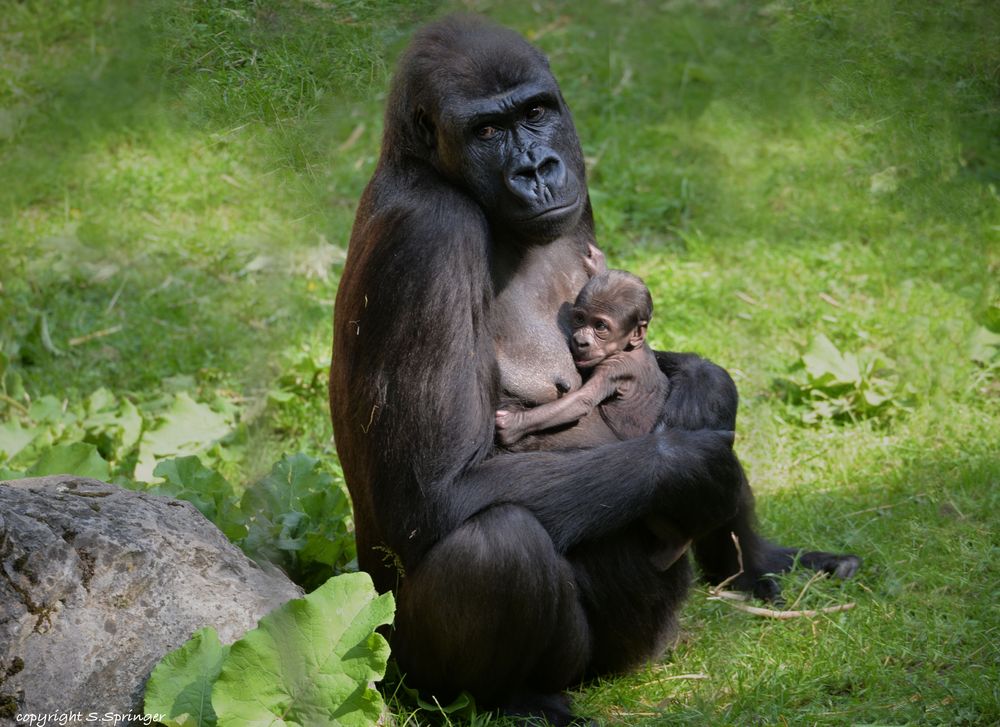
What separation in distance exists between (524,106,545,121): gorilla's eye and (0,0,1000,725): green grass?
1.74ft

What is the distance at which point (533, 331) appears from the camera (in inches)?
160

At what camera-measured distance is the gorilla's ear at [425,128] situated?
12.9 ft

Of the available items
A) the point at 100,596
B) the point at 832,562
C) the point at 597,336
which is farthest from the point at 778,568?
the point at 100,596

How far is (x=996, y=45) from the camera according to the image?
3.39 metres

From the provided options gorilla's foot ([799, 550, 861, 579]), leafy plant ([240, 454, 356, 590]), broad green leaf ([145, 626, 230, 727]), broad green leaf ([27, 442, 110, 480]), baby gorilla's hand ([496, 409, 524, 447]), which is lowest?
gorilla's foot ([799, 550, 861, 579])

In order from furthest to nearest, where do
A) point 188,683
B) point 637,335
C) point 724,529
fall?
point 724,529 < point 637,335 < point 188,683

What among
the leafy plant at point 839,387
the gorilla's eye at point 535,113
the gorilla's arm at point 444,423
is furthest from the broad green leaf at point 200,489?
the leafy plant at point 839,387

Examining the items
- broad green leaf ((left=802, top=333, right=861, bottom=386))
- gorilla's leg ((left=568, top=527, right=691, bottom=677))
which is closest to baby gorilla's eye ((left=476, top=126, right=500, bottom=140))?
gorilla's leg ((left=568, top=527, right=691, bottom=677))

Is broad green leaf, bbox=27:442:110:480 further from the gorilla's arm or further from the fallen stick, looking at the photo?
the fallen stick

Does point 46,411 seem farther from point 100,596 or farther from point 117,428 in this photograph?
point 100,596

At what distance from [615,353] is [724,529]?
95 cm

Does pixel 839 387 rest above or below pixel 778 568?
above

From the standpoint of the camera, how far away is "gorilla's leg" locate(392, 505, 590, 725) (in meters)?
3.58

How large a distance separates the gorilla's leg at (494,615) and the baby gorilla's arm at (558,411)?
1.11ft
